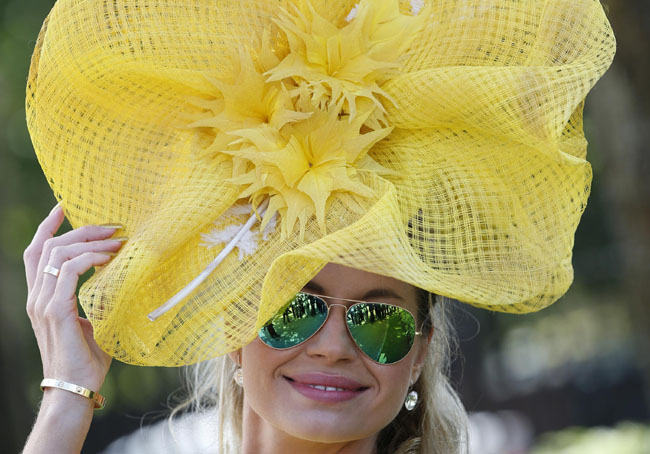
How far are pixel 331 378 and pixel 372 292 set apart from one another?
0.89 ft

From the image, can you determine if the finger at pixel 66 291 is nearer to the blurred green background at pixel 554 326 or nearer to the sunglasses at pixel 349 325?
the sunglasses at pixel 349 325

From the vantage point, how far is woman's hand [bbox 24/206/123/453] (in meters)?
2.40

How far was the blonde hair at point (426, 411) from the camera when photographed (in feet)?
9.57

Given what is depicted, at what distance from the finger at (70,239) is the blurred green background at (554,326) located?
9.38ft

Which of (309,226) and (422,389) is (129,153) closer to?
(309,226)

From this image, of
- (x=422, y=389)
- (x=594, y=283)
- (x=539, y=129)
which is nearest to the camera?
(x=539, y=129)

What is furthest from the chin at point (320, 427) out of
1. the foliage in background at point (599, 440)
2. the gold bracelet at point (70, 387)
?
the foliage in background at point (599, 440)

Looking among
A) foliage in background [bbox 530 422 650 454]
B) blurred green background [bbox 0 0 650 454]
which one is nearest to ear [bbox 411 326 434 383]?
blurred green background [bbox 0 0 650 454]

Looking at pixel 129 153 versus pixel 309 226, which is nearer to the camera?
pixel 309 226

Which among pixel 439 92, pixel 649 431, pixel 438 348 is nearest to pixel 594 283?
pixel 649 431

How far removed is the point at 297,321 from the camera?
94.3 inches

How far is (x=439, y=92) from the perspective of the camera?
2336 mm

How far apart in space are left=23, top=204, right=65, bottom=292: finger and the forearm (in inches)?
14.2

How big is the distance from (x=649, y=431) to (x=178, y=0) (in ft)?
24.8
